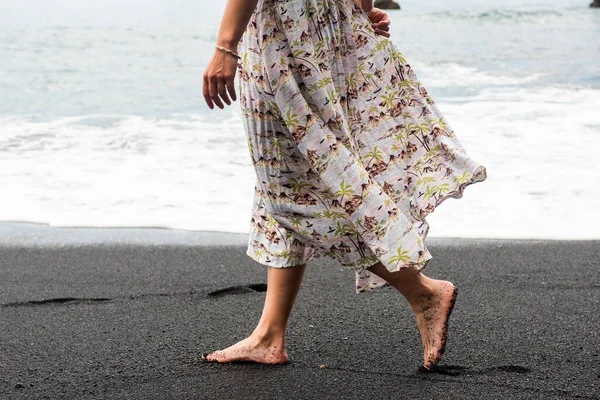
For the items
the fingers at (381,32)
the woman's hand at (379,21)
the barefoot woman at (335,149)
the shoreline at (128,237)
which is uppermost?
the woman's hand at (379,21)

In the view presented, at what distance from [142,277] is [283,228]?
4.25ft

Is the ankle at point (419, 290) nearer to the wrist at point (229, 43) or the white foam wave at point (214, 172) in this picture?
the wrist at point (229, 43)

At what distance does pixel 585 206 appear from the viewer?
4695 millimetres

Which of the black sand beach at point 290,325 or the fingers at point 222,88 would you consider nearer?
the fingers at point 222,88

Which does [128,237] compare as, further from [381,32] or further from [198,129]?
[198,129]

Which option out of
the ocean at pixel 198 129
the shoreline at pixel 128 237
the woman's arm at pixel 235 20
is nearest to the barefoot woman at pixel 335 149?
the woman's arm at pixel 235 20

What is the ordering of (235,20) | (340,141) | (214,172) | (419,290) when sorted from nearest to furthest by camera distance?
(235,20) < (340,141) < (419,290) < (214,172)

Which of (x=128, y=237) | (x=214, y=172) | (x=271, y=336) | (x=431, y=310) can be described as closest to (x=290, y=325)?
(x=271, y=336)

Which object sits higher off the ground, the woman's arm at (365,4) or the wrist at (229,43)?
the woman's arm at (365,4)

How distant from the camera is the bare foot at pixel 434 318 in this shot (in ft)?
7.93

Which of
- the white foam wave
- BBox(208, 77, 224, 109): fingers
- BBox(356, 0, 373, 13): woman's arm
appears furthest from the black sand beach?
BBox(356, 0, 373, 13): woman's arm

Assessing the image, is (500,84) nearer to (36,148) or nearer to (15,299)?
(36,148)

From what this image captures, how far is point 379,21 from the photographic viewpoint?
2.47m

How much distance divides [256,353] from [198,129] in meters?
5.09
